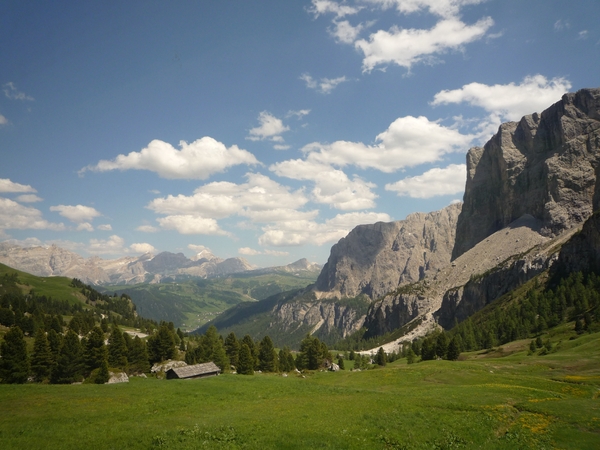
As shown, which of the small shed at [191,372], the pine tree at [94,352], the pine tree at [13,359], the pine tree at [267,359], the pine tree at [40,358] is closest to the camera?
the pine tree at [13,359]

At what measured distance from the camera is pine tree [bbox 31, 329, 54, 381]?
6981 centimetres

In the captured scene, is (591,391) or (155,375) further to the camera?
(155,375)

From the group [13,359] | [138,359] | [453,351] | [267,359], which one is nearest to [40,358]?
[13,359]

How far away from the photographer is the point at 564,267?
6432 inches

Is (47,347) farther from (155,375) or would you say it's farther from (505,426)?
(505,426)

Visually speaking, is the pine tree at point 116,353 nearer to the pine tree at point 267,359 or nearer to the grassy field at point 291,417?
the pine tree at point 267,359

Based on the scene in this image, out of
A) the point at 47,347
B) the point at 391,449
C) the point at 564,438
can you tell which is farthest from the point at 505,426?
the point at 47,347

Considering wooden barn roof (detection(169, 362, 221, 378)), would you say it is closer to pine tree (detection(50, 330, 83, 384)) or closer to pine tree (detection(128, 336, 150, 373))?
pine tree (detection(128, 336, 150, 373))

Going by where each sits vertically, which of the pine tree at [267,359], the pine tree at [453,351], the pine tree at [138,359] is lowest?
the pine tree at [453,351]

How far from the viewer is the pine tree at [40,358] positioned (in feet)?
229

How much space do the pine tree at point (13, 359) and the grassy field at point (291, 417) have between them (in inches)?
1063

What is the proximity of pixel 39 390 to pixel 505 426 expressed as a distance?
50.8 m

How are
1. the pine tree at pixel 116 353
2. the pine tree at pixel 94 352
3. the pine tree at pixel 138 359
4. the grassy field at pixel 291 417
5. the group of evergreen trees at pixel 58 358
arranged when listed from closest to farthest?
the grassy field at pixel 291 417
the group of evergreen trees at pixel 58 358
the pine tree at pixel 94 352
the pine tree at pixel 116 353
the pine tree at pixel 138 359

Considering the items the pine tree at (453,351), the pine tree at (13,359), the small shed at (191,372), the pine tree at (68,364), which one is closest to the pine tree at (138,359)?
the pine tree at (68,364)
